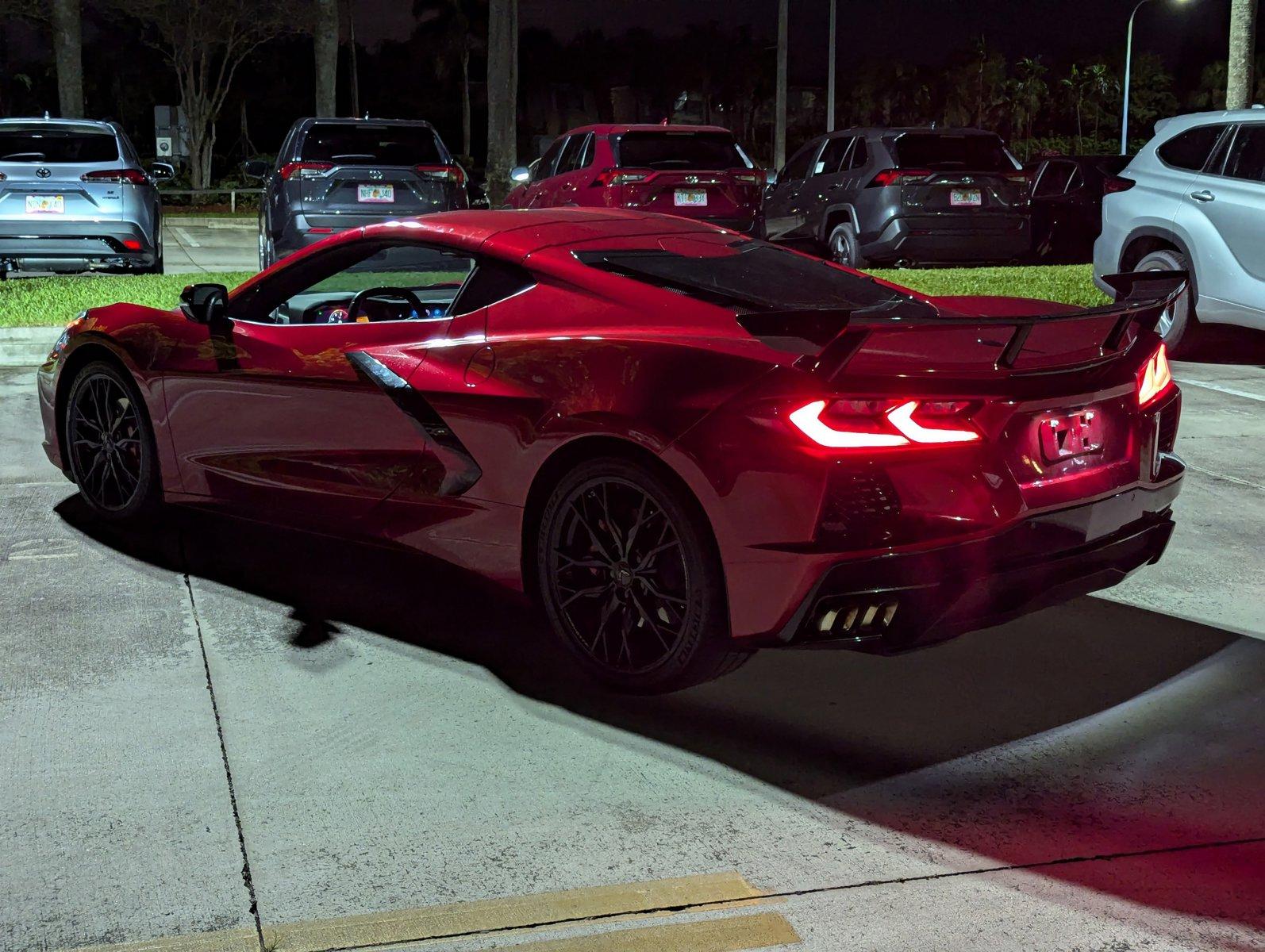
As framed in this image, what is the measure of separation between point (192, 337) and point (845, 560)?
2972 mm

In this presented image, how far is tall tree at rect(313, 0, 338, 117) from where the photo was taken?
1411 inches

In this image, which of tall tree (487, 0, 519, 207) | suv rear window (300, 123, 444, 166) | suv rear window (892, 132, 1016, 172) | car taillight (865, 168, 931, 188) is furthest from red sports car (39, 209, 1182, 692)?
tall tree (487, 0, 519, 207)

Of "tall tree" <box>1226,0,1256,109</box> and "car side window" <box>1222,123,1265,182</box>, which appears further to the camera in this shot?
"tall tree" <box>1226,0,1256,109</box>

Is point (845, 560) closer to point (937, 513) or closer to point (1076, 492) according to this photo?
point (937, 513)

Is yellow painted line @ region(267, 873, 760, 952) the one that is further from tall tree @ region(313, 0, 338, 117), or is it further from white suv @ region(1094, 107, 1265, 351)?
tall tree @ region(313, 0, 338, 117)

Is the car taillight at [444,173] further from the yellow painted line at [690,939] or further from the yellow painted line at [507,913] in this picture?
the yellow painted line at [690,939]

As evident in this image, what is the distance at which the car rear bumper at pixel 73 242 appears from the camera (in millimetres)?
14891

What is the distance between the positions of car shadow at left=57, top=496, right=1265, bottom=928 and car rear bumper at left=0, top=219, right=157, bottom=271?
10.1 metres

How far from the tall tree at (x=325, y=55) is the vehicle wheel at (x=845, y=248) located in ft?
67.7

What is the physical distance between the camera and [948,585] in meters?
3.95

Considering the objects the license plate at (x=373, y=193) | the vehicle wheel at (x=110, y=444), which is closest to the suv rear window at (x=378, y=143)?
the license plate at (x=373, y=193)

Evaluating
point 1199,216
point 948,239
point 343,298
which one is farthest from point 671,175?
point 343,298

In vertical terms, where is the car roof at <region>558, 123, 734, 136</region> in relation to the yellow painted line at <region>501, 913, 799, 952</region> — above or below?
above

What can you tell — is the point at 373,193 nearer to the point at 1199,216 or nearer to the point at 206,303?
the point at 1199,216
